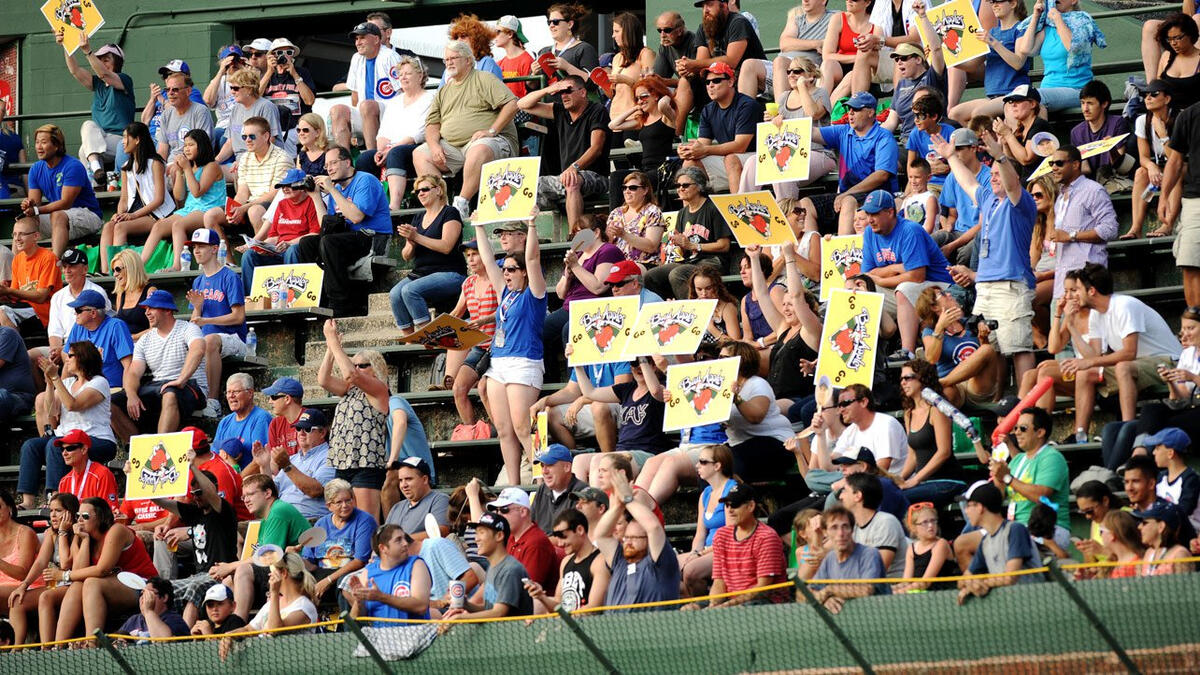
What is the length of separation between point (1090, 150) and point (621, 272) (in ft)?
10.2

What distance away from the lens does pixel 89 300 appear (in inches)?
591

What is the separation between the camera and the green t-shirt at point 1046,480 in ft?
34.2

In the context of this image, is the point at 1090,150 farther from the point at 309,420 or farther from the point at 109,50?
the point at 109,50

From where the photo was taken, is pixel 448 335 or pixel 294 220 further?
pixel 294 220

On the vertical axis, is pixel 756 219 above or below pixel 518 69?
below

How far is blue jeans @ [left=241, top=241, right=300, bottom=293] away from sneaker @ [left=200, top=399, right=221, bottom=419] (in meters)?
1.33

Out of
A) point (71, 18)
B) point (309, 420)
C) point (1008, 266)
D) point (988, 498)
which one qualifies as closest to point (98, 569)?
point (309, 420)

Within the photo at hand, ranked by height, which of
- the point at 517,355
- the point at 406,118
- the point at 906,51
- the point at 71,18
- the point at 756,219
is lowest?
the point at 517,355

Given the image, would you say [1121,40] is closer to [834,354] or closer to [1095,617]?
[834,354]

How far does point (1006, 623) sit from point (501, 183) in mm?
6850

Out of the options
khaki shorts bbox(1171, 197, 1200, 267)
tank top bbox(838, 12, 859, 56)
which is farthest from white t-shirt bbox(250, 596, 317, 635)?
tank top bbox(838, 12, 859, 56)

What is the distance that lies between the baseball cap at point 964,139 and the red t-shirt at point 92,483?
19.6 ft

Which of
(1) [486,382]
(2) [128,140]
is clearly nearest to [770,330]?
(1) [486,382]

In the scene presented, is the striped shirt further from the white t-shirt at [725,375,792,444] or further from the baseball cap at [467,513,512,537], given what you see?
the baseball cap at [467,513,512,537]
